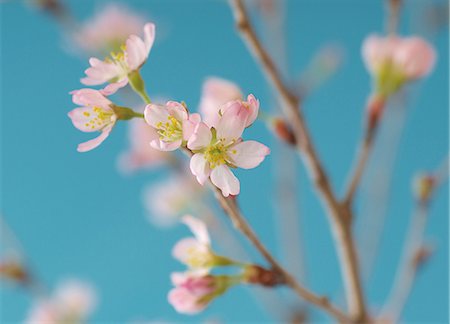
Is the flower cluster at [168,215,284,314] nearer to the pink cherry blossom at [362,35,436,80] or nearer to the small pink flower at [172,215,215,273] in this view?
Result: the small pink flower at [172,215,215,273]

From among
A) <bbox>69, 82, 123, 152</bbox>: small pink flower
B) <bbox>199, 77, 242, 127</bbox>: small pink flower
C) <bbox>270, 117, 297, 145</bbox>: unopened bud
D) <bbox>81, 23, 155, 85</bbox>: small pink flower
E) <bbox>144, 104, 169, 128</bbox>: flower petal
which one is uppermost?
<bbox>199, 77, 242, 127</bbox>: small pink flower

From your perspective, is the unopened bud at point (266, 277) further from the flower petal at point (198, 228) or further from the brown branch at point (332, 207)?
the brown branch at point (332, 207)

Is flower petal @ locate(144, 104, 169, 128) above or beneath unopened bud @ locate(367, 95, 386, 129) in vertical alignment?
beneath

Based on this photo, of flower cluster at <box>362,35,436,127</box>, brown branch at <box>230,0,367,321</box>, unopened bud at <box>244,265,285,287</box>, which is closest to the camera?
unopened bud at <box>244,265,285,287</box>

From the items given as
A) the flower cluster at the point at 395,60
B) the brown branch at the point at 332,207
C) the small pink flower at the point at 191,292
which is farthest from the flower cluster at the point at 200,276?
the flower cluster at the point at 395,60

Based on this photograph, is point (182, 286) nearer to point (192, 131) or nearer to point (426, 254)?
point (192, 131)

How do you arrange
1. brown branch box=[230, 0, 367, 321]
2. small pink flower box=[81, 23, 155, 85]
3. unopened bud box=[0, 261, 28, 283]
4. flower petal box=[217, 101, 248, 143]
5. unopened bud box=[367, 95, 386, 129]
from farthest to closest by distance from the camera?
unopened bud box=[0, 261, 28, 283]
unopened bud box=[367, 95, 386, 129]
brown branch box=[230, 0, 367, 321]
small pink flower box=[81, 23, 155, 85]
flower petal box=[217, 101, 248, 143]

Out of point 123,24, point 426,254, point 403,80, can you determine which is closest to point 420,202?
point 426,254

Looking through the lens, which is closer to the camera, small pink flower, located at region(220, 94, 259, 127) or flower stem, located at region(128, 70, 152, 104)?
small pink flower, located at region(220, 94, 259, 127)

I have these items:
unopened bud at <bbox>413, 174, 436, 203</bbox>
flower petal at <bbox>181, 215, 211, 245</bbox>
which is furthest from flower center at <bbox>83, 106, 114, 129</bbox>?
unopened bud at <bbox>413, 174, 436, 203</bbox>
